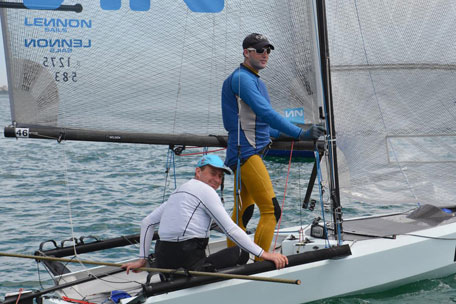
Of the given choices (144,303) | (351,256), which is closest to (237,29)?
(351,256)

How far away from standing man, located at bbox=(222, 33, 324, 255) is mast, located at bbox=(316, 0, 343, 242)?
281mm

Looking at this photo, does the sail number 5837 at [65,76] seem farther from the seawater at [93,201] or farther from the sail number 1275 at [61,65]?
the seawater at [93,201]

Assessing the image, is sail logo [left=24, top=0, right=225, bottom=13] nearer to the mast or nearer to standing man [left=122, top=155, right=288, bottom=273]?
the mast

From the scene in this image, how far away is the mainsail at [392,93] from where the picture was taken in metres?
5.29

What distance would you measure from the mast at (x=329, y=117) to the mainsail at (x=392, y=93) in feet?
1.69

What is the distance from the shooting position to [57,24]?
4770 mm

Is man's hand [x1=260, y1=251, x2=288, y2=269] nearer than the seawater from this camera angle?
Yes

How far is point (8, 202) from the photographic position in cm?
976

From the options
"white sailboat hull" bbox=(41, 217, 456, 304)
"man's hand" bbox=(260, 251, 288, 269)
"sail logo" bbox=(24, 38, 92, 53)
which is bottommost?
"white sailboat hull" bbox=(41, 217, 456, 304)

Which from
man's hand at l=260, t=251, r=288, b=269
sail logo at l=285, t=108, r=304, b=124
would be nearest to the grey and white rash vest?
man's hand at l=260, t=251, r=288, b=269

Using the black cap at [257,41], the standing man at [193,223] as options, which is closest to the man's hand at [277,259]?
the standing man at [193,223]

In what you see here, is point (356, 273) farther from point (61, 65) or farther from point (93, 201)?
point (93, 201)

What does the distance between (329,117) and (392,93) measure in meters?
0.87

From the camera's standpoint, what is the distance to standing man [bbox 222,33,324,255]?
4.44 metres
